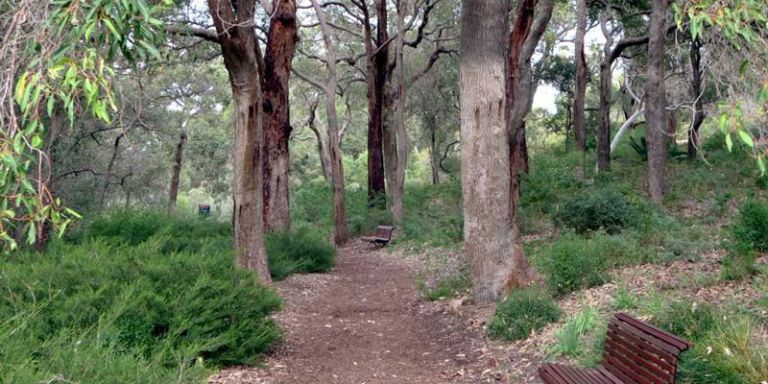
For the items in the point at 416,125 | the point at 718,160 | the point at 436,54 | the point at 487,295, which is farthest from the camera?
the point at 416,125

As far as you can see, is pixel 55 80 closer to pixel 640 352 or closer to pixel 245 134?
pixel 640 352

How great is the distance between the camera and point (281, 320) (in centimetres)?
907

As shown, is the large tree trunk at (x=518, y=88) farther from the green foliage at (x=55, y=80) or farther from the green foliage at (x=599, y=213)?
the green foliage at (x=55, y=80)

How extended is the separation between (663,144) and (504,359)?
9.99 meters

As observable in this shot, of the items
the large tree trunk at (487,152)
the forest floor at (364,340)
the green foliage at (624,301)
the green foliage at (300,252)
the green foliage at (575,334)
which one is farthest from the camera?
the green foliage at (300,252)

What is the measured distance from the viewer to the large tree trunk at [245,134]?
31.0 ft

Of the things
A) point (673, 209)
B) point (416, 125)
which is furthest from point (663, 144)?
point (416, 125)

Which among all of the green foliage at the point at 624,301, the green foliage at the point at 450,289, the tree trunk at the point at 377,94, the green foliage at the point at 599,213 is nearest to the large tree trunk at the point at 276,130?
the green foliage at the point at 450,289

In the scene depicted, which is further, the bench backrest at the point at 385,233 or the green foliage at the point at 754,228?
the bench backrest at the point at 385,233

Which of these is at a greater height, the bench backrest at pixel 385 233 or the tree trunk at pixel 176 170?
the tree trunk at pixel 176 170

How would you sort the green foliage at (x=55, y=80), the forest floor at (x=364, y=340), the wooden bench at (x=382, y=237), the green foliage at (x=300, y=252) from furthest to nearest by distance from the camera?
the wooden bench at (x=382, y=237), the green foliage at (x=300, y=252), the forest floor at (x=364, y=340), the green foliage at (x=55, y=80)

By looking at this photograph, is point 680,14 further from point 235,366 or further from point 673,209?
point 673,209

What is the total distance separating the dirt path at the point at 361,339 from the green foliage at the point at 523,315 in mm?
373

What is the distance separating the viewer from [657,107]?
49.4 feet
